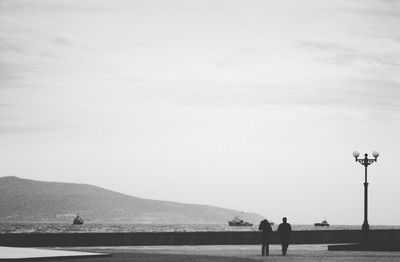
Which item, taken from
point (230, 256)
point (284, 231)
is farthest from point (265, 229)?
point (230, 256)

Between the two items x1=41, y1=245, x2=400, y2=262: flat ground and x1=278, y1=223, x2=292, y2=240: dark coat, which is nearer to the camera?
x1=41, y1=245, x2=400, y2=262: flat ground

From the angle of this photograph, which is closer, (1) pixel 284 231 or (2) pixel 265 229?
(1) pixel 284 231

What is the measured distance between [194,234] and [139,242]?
2869 millimetres

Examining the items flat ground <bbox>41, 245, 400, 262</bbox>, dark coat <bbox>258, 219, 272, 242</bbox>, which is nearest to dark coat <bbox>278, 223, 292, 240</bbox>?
dark coat <bbox>258, 219, 272, 242</bbox>

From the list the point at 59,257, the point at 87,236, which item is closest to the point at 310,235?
the point at 87,236

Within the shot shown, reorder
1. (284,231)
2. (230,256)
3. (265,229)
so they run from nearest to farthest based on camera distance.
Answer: (230,256)
(284,231)
(265,229)

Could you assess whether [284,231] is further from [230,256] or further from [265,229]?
[230,256]

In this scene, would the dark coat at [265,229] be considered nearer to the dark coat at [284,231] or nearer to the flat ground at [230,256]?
the dark coat at [284,231]

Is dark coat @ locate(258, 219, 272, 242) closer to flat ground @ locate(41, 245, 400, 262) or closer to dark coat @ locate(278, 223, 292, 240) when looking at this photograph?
dark coat @ locate(278, 223, 292, 240)

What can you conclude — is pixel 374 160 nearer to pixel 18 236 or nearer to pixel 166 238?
pixel 166 238

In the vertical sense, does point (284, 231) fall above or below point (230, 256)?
above

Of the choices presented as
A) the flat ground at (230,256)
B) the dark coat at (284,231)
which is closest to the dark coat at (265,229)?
the dark coat at (284,231)

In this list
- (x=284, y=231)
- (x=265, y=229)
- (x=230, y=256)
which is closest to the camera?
(x=230, y=256)

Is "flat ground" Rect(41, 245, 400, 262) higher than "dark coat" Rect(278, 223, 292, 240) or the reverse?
the reverse
